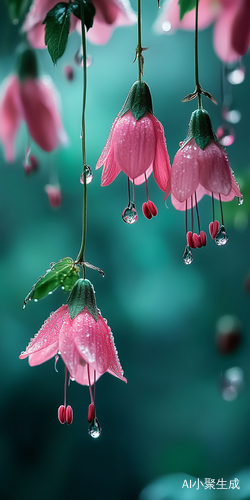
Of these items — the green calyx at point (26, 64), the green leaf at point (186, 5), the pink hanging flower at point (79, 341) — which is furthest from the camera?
the green calyx at point (26, 64)

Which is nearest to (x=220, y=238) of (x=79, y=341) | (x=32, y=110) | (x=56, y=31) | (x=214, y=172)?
(x=214, y=172)

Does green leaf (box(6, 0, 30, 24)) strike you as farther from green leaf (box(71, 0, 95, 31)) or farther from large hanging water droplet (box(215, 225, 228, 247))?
large hanging water droplet (box(215, 225, 228, 247))

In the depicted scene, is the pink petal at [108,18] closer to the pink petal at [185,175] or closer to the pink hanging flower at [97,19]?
the pink hanging flower at [97,19]

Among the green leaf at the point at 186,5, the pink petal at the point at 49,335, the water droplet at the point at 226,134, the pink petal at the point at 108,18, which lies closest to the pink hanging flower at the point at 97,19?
the pink petal at the point at 108,18

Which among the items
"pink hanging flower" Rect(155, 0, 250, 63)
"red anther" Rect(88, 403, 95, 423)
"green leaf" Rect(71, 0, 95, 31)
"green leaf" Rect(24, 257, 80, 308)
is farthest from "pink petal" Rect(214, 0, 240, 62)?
"red anther" Rect(88, 403, 95, 423)

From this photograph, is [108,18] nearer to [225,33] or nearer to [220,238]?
[225,33]

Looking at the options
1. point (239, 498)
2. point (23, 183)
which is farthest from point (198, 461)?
point (23, 183)

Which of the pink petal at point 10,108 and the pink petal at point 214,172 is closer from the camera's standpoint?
the pink petal at point 214,172

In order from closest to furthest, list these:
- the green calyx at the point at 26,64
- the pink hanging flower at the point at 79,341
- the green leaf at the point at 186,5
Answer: the pink hanging flower at the point at 79,341 < the green leaf at the point at 186,5 < the green calyx at the point at 26,64
